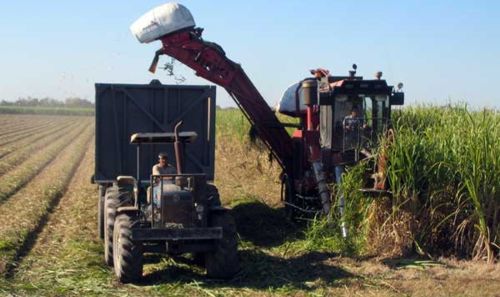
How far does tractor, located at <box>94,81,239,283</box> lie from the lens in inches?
356

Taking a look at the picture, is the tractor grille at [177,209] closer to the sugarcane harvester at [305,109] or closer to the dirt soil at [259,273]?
the dirt soil at [259,273]

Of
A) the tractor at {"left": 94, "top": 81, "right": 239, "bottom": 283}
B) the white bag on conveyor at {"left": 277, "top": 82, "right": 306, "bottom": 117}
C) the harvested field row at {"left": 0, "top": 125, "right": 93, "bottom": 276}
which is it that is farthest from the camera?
the white bag on conveyor at {"left": 277, "top": 82, "right": 306, "bottom": 117}

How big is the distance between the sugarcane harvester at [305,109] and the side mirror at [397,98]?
0.06 feet

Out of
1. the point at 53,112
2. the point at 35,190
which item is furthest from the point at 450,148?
the point at 53,112

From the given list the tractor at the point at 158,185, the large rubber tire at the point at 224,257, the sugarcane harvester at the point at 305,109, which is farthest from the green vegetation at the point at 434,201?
the tractor at the point at 158,185

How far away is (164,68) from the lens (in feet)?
44.7

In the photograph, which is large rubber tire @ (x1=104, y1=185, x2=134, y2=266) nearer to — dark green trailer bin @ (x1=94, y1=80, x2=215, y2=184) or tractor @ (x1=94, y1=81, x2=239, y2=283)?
tractor @ (x1=94, y1=81, x2=239, y2=283)

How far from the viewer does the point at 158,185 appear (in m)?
9.52

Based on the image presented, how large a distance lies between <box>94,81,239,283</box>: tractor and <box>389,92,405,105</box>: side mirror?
3095mm

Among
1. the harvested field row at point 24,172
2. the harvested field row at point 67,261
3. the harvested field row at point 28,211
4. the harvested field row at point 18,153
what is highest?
the harvested field row at point 18,153

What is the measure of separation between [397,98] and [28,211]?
7271 millimetres

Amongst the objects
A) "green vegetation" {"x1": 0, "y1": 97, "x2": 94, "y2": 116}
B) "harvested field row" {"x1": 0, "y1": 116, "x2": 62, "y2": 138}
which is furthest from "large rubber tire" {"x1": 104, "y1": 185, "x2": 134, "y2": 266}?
"green vegetation" {"x1": 0, "y1": 97, "x2": 94, "y2": 116}

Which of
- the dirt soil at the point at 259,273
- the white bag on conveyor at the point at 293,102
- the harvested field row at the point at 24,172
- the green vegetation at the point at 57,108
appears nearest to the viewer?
the dirt soil at the point at 259,273

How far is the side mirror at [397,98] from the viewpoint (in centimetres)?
1283
